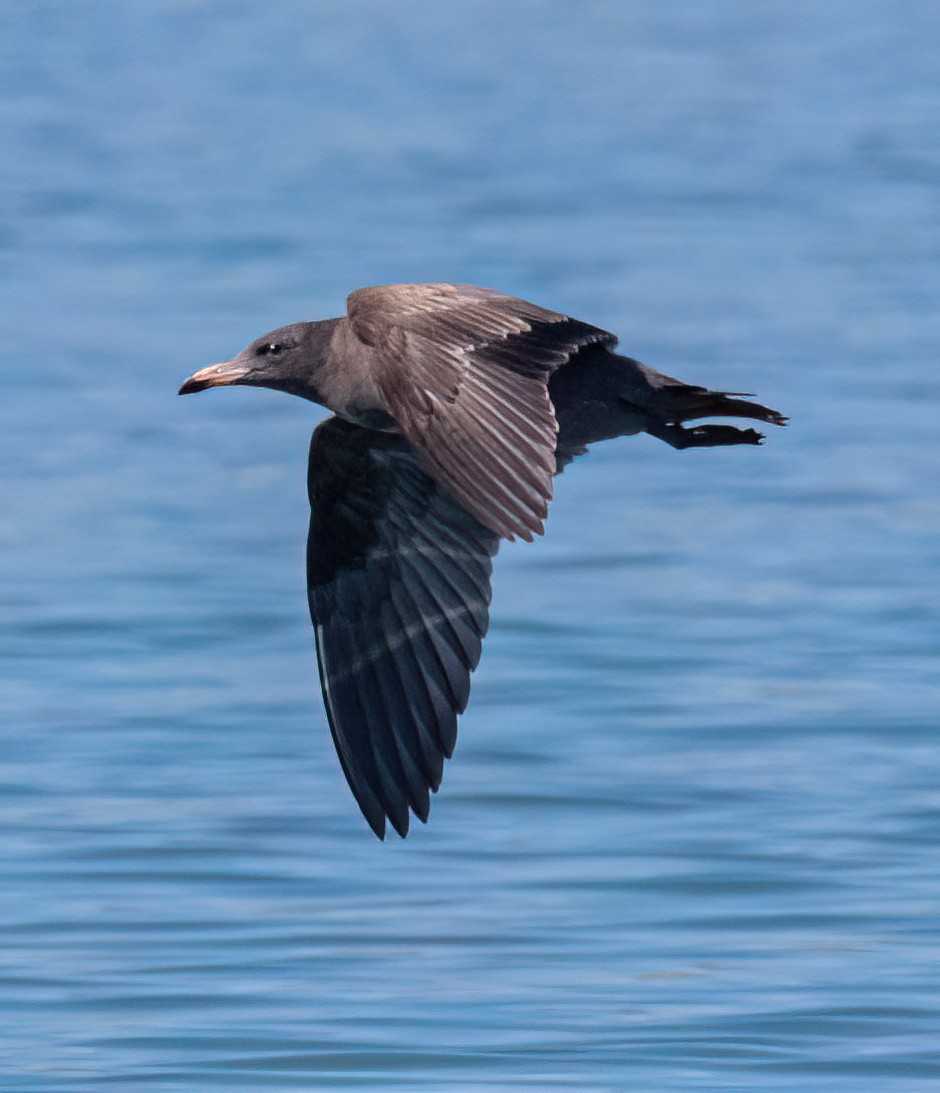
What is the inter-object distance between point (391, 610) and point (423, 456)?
6.84ft

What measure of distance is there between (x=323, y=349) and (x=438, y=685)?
127 cm

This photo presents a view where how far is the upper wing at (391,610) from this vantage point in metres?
11.5

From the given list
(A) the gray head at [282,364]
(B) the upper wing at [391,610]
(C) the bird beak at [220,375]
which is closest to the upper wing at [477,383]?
(A) the gray head at [282,364]

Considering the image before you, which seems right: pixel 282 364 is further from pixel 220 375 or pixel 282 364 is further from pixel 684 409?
pixel 684 409

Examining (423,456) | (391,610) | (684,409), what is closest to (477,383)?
(423,456)

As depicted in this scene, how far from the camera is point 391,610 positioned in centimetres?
1173

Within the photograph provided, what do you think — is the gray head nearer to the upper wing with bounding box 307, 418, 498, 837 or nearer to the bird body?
the bird body

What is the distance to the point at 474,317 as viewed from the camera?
10109 mm

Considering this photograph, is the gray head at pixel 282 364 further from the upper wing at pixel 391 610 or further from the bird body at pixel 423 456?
the upper wing at pixel 391 610

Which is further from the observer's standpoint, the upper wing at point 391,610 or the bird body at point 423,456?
the upper wing at point 391,610

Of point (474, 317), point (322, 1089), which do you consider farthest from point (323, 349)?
point (322, 1089)

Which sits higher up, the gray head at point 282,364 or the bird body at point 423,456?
the gray head at point 282,364

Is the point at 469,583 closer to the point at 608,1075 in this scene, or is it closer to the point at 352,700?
the point at 352,700

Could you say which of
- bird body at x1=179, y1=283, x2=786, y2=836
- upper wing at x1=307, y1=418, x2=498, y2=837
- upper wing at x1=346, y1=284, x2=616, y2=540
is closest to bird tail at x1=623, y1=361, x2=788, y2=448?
bird body at x1=179, y1=283, x2=786, y2=836
